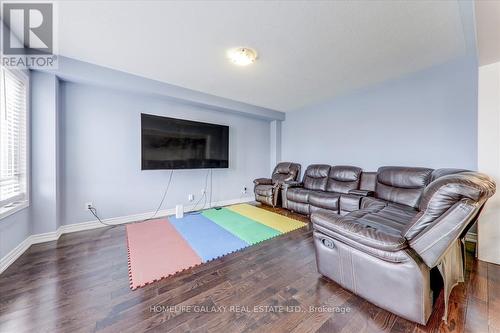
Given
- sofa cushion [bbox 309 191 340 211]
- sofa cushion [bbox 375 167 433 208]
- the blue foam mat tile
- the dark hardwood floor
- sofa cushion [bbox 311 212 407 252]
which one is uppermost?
sofa cushion [bbox 375 167 433 208]

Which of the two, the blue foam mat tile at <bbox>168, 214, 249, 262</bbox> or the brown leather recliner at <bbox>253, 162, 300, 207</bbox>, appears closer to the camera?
the blue foam mat tile at <bbox>168, 214, 249, 262</bbox>

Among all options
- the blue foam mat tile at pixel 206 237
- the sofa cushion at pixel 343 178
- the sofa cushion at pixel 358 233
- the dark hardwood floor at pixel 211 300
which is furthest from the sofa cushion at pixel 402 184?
the blue foam mat tile at pixel 206 237

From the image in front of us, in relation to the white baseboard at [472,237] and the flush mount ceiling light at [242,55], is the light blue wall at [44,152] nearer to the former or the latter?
the flush mount ceiling light at [242,55]

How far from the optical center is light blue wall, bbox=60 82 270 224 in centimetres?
274

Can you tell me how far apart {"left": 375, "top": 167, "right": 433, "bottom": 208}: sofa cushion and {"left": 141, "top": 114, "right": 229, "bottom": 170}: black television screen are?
2.89 meters

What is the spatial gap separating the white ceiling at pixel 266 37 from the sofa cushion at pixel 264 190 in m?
2.10

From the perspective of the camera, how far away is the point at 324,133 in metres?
4.21

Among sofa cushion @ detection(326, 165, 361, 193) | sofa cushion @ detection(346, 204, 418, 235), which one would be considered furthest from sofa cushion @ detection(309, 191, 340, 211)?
sofa cushion @ detection(346, 204, 418, 235)

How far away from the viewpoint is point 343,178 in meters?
3.53

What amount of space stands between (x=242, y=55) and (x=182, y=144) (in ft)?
6.40

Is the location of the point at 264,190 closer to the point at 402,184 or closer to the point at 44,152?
the point at 402,184

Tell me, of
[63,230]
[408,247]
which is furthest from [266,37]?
[63,230]

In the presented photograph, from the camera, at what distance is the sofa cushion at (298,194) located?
3.43m

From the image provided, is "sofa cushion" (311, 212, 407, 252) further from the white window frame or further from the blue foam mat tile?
the white window frame
